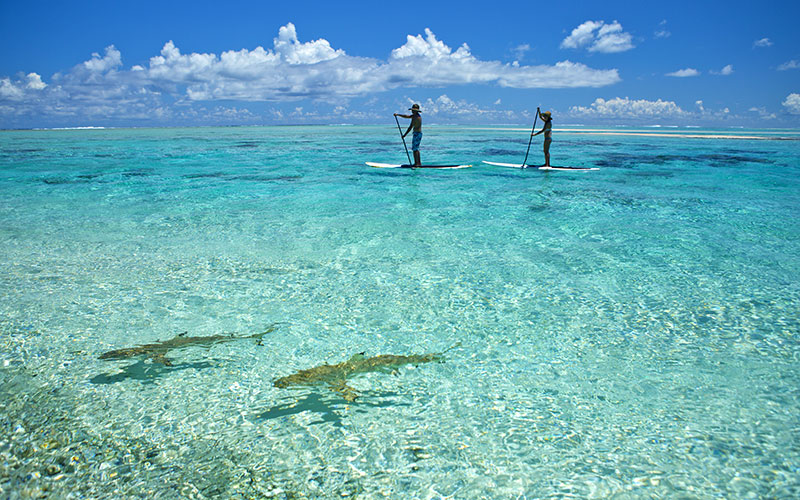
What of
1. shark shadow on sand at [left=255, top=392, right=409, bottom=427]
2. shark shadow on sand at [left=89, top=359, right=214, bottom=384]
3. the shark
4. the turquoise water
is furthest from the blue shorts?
shark shadow on sand at [left=255, top=392, right=409, bottom=427]

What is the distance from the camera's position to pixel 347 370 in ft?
13.4

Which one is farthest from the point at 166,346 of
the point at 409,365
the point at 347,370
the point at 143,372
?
the point at 409,365

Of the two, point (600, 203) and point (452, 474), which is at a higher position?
point (600, 203)

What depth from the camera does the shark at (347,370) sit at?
3852 mm

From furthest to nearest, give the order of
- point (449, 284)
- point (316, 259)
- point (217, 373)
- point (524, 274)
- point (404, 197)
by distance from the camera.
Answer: point (404, 197), point (316, 259), point (524, 274), point (449, 284), point (217, 373)

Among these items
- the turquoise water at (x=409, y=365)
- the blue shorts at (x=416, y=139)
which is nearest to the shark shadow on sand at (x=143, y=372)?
the turquoise water at (x=409, y=365)

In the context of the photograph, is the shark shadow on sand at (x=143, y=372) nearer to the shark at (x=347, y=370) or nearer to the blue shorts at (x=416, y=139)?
the shark at (x=347, y=370)

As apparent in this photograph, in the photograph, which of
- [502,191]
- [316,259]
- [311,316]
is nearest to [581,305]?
[311,316]

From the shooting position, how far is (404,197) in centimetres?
1402

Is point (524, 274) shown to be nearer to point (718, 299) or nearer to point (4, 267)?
point (718, 299)

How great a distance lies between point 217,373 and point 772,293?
666 cm

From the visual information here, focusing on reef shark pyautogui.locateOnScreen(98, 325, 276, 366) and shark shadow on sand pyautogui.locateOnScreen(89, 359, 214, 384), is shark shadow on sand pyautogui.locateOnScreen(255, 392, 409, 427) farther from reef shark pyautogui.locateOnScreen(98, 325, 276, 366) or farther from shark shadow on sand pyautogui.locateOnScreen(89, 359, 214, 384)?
reef shark pyautogui.locateOnScreen(98, 325, 276, 366)

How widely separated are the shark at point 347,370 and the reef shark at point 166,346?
2.71 ft

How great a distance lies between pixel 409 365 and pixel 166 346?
7.81 feet
